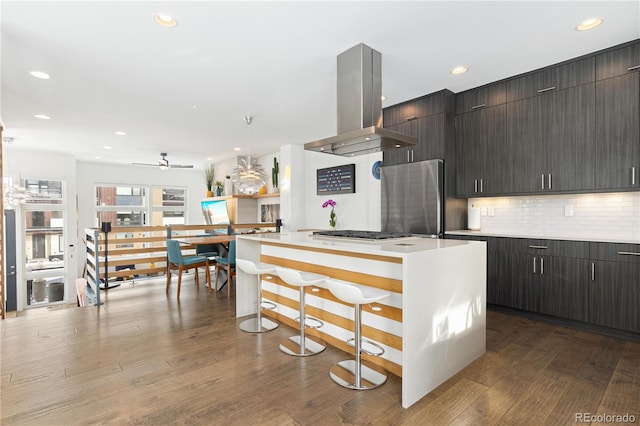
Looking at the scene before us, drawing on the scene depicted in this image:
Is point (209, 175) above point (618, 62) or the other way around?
the other way around

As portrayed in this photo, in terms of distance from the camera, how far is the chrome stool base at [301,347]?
274 cm

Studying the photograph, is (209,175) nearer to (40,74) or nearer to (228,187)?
(228,187)

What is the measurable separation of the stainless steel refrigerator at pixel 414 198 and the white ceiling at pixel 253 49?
37.9 inches

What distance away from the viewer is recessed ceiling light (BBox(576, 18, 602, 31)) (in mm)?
2578

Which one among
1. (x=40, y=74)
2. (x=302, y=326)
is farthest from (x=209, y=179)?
(x=302, y=326)

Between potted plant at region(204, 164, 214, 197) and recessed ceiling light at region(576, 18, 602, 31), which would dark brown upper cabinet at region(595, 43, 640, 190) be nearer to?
recessed ceiling light at region(576, 18, 602, 31)

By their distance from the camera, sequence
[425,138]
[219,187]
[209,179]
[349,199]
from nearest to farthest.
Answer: [425,138] → [349,199] → [219,187] → [209,179]

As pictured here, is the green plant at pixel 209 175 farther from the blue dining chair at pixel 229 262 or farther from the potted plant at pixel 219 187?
the blue dining chair at pixel 229 262

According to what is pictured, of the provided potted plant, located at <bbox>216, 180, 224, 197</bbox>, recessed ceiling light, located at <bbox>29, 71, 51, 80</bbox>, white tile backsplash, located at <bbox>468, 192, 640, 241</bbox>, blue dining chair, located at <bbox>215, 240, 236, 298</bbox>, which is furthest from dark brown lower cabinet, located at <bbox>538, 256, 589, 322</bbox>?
potted plant, located at <bbox>216, 180, 224, 197</bbox>

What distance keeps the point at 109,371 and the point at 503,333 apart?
3.42 m

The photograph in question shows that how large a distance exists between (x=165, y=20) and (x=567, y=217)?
4349mm

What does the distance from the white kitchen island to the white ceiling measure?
5.66 ft

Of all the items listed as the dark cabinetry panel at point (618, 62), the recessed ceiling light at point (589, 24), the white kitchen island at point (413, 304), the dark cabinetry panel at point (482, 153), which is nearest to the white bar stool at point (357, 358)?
the white kitchen island at point (413, 304)

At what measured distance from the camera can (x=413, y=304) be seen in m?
2.00
